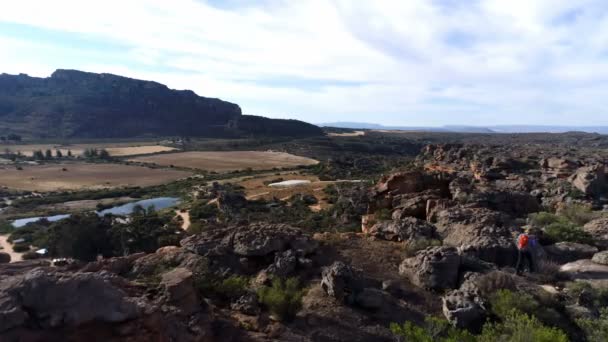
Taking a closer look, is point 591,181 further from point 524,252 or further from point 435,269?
point 435,269

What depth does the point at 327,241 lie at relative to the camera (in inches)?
587

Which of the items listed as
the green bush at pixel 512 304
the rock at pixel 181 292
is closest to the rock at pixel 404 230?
the green bush at pixel 512 304

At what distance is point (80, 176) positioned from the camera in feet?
238

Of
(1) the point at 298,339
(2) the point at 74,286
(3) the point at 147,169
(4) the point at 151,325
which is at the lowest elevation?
(3) the point at 147,169

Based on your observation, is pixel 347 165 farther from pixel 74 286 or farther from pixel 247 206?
pixel 74 286

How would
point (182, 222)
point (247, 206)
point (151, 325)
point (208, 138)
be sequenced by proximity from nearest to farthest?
point (151, 325), point (182, 222), point (247, 206), point (208, 138)

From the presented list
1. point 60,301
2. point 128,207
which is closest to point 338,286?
point 60,301

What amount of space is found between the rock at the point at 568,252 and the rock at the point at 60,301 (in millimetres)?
12284

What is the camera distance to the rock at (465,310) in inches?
395

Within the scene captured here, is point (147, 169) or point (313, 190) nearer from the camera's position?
point (313, 190)

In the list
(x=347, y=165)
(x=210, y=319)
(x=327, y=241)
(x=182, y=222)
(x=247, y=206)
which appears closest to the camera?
(x=210, y=319)

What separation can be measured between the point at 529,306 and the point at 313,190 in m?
39.2

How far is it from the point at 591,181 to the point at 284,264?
2279 centimetres

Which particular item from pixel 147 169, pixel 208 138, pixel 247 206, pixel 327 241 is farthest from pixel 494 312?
pixel 208 138
